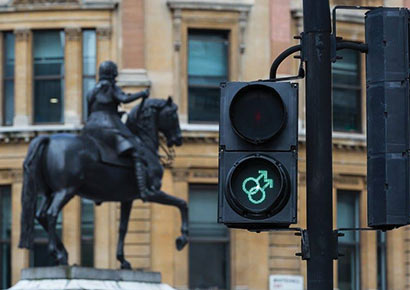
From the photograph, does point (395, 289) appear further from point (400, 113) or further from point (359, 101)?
point (400, 113)

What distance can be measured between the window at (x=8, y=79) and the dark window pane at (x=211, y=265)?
561 centimetres

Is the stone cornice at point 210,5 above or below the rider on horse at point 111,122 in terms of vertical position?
above

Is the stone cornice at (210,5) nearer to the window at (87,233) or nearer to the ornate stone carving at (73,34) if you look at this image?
the ornate stone carving at (73,34)

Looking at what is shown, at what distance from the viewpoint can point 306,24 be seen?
7855mm

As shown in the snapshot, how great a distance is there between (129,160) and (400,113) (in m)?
20.4

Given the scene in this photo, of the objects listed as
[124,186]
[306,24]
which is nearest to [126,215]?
[124,186]

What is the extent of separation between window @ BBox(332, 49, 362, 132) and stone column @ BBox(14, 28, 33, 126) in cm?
764

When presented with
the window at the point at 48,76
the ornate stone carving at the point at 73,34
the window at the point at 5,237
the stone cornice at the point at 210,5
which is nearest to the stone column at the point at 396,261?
the stone cornice at the point at 210,5

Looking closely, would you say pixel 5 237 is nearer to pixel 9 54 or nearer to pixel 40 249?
pixel 40 249

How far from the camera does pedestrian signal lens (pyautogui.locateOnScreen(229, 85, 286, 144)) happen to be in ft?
24.4

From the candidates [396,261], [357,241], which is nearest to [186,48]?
[357,241]

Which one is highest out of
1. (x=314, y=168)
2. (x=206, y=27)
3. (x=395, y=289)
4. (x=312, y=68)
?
(x=206, y=27)

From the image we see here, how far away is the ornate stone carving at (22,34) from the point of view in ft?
124

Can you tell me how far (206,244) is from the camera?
37781mm
